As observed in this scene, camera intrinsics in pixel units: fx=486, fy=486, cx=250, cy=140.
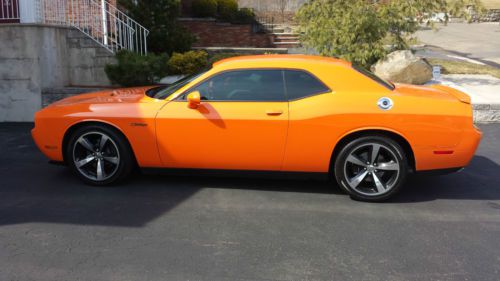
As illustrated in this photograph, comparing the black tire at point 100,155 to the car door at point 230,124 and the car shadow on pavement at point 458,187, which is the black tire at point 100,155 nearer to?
the car door at point 230,124

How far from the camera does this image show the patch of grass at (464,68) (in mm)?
12857

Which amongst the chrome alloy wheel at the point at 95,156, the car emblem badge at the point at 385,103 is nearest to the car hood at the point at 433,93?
the car emblem badge at the point at 385,103

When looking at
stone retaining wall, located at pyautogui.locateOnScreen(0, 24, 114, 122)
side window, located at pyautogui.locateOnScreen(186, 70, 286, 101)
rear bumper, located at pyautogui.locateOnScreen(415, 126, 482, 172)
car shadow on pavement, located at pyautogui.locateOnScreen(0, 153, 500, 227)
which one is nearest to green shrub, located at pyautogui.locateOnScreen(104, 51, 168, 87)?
stone retaining wall, located at pyautogui.locateOnScreen(0, 24, 114, 122)

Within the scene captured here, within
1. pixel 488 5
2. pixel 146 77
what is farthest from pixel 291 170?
pixel 488 5

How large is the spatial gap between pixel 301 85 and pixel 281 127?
20.4 inches

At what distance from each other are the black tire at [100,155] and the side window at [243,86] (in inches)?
40.7

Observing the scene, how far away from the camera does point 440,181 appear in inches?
229

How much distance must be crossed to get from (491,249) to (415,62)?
7081 mm

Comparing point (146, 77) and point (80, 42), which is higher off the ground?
point (80, 42)

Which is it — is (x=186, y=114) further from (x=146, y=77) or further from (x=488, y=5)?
(x=488, y=5)

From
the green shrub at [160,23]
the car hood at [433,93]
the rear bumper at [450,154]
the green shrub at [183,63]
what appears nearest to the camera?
the rear bumper at [450,154]

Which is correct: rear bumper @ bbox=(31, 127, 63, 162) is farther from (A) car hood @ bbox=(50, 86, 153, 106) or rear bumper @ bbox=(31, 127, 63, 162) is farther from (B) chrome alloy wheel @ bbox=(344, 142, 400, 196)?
(B) chrome alloy wheel @ bbox=(344, 142, 400, 196)

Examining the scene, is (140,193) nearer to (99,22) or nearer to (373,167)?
(373,167)

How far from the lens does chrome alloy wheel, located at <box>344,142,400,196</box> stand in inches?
195
